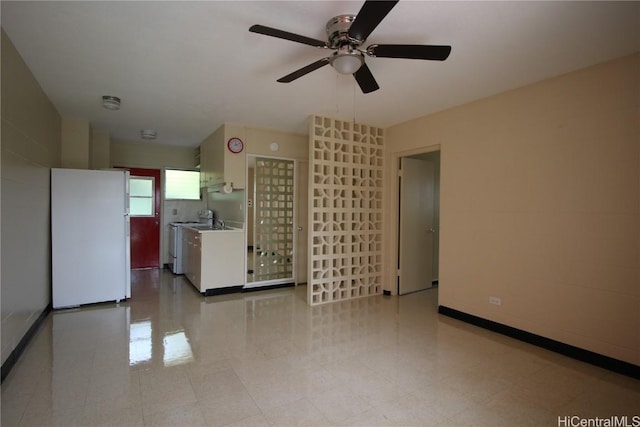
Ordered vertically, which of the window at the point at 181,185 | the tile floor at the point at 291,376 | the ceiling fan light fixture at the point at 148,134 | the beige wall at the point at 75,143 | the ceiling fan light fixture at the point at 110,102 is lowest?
the tile floor at the point at 291,376

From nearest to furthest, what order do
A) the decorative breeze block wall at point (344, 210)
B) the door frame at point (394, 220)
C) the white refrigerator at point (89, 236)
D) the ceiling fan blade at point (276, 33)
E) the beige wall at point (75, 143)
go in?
the ceiling fan blade at point (276, 33) < the white refrigerator at point (89, 236) < the decorative breeze block wall at point (344, 210) < the beige wall at point (75, 143) < the door frame at point (394, 220)

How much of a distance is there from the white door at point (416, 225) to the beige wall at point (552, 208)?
2.81 feet

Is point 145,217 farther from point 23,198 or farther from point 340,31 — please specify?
point 340,31

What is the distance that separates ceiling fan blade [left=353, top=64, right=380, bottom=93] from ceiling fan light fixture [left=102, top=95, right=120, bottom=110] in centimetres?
282

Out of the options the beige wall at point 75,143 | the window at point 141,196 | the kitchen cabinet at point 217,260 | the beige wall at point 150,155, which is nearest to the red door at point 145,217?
the window at point 141,196

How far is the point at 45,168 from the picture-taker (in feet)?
11.5

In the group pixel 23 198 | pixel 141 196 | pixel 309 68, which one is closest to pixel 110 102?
pixel 23 198

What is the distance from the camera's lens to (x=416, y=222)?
4.86 meters

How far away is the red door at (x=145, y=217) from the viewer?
613 centimetres

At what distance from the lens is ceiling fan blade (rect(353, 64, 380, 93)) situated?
7.41 ft

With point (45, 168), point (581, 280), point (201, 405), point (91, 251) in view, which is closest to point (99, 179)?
point (45, 168)

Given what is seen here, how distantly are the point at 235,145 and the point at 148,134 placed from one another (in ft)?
5.70

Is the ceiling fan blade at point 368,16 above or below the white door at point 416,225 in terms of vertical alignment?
above

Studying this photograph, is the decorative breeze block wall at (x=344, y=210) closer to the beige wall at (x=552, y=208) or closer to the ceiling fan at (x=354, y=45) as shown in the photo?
the beige wall at (x=552, y=208)
